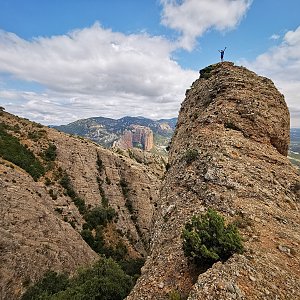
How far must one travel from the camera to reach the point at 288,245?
1641 cm

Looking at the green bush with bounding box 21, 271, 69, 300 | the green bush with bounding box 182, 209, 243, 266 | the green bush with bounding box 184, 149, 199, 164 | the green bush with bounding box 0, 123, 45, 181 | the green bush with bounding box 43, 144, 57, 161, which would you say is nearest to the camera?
the green bush with bounding box 182, 209, 243, 266

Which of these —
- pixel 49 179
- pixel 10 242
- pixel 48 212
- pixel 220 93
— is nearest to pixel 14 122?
pixel 49 179

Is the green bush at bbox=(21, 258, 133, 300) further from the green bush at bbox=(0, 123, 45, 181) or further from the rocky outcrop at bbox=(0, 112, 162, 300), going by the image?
the green bush at bbox=(0, 123, 45, 181)

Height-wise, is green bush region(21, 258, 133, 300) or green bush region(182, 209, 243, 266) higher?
green bush region(182, 209, 243, 266)

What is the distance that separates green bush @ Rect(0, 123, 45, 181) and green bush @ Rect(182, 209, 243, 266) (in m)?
43.2

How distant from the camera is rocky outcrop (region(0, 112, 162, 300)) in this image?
1318 inches

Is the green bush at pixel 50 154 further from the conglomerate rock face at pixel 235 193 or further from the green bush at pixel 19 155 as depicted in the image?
the conglomerate rock face at pixel 235 193

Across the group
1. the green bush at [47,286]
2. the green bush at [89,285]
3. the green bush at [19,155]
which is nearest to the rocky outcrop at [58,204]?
the green bush at [47,286]

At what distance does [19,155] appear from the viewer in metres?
53.1

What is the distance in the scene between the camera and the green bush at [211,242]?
48.3 ft

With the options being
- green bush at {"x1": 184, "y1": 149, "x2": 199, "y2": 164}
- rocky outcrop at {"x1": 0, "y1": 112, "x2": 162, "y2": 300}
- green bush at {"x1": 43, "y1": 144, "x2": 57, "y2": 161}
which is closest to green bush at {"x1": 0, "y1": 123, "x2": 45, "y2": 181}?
rocky outcrop at {"x1": 0, "y1": 112, "x2": 162, "y2": 300}

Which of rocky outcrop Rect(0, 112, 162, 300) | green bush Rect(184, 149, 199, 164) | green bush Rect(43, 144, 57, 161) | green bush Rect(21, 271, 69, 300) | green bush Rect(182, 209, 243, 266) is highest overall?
green bush Rect(184, 149, 199, 164)

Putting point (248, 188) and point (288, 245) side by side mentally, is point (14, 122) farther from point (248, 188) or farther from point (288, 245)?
point (288, 245)

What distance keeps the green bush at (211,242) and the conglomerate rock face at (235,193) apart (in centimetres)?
55
